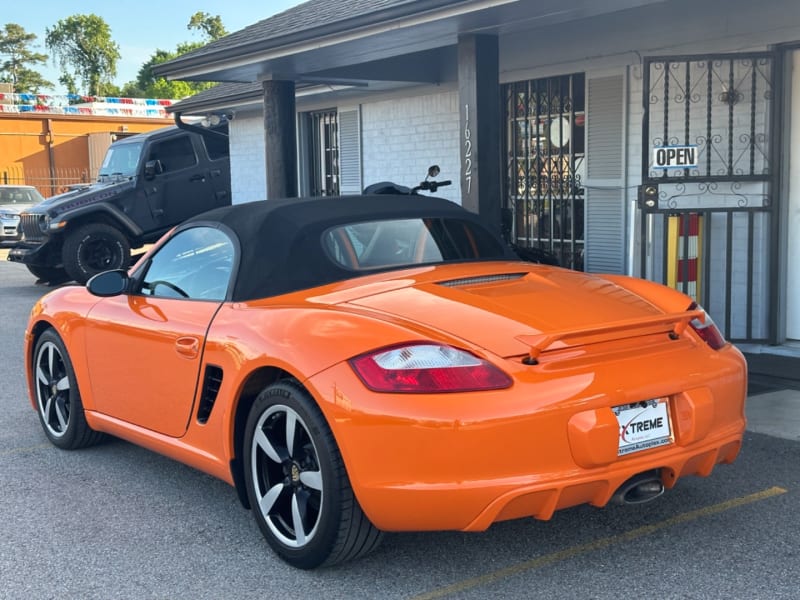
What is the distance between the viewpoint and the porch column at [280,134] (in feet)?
33.7

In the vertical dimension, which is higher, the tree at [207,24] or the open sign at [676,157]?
the tree at [207,24]

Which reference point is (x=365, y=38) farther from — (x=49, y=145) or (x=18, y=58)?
(x=18, y=58)

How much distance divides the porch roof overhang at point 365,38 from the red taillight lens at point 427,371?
385 cm

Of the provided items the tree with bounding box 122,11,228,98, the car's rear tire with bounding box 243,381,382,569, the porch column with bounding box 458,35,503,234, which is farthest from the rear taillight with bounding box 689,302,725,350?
the tree with bounding box 122,11,228,98

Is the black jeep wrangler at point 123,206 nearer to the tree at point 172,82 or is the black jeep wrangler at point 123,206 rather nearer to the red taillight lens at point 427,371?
the red taillight lens at point 427,371

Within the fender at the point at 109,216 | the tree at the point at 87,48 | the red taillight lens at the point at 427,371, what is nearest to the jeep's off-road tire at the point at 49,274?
the fender at the point at 109,216

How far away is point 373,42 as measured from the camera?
7961 mm

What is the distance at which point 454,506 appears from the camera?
3.07 metres

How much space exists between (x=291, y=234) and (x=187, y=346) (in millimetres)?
669

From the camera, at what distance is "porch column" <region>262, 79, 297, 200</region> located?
10.3 meters

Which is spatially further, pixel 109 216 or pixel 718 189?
pixel 109 216

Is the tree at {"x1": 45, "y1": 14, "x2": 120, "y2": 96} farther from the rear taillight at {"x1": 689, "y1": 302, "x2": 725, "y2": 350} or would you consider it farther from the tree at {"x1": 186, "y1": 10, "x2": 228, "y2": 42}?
the rear taillight at {"x1": 689, "y1": 302, "x2": 725, "y2": 350}

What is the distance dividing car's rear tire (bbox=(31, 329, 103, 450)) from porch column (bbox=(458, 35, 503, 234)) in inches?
141

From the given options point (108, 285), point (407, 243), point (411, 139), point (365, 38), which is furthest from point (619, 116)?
point (108, 285)
